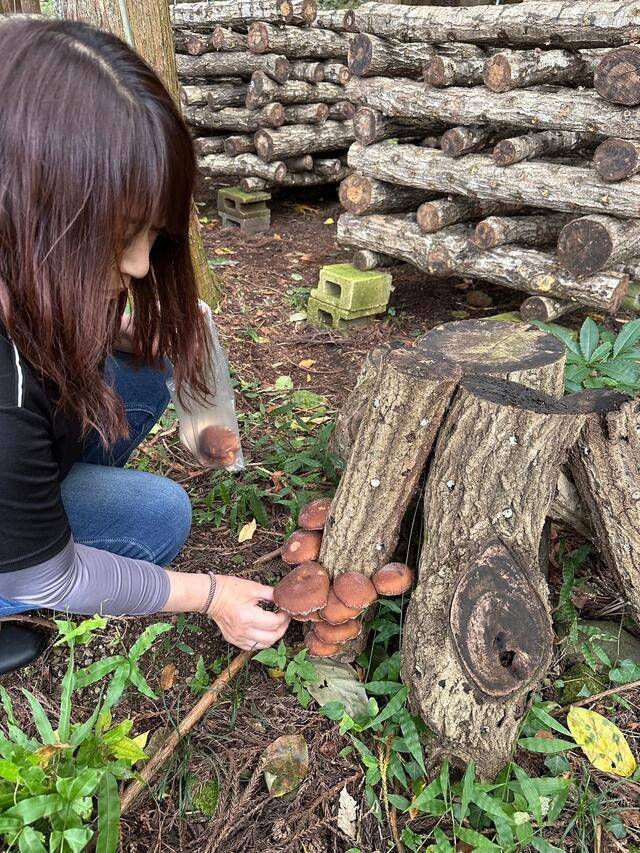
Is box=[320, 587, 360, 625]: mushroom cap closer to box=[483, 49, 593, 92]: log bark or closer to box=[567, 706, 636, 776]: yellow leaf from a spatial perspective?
box=[567, 706, 636, 776]: yellow leaf

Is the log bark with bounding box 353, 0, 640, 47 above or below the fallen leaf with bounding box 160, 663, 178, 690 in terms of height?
above

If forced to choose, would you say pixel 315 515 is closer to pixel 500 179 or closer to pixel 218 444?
pixel 218 444

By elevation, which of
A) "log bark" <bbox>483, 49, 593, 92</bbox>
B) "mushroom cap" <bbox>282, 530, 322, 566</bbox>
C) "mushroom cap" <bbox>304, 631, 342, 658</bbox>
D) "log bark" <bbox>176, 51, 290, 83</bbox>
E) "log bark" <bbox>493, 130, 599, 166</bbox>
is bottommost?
"mushroom cap" <bbox>304, 631, 342, 658</bbox>

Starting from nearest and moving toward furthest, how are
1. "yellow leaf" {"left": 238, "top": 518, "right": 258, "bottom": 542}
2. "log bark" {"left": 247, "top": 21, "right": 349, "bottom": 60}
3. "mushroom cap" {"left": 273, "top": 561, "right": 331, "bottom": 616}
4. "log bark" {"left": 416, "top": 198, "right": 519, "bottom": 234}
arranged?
"mushroom cap" {"left": 273, "top": 561, "right": 331, "bottom": 616}, "yellow leaf" {"left": 238, "top": 518, "right": 258, "bottom": 542}, "log bark" {"left": 416, "top": 198, "right": 519, "bottom": 234}, "log bark" {"left": 247, "top": 21, "right": 349, "bottom": 60}

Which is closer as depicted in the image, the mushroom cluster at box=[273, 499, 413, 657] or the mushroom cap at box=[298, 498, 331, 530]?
the mushroom cluster at box=[273, 499, 413, 657]

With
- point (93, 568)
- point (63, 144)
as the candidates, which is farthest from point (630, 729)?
point (63, 144)

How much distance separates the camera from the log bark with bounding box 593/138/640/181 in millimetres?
3578

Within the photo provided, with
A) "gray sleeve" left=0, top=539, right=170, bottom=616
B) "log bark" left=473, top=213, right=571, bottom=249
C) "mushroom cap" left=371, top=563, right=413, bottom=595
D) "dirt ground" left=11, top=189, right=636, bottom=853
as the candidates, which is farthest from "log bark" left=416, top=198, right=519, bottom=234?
"gray sleeve" left=0, top=539, right=170, bottom=616

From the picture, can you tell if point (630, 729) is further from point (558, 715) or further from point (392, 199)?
point (392, 199)

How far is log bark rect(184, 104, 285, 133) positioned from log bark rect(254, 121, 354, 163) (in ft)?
0.39

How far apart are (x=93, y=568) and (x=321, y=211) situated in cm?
698

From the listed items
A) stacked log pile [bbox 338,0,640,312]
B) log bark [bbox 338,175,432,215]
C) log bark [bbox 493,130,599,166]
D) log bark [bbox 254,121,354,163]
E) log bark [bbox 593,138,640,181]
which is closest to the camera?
log bark [bbox 593,138,640,181]

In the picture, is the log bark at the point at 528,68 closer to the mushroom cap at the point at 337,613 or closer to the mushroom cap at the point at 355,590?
the mushroom cap at the point at 355,590

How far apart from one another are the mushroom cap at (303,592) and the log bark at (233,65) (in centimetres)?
635
